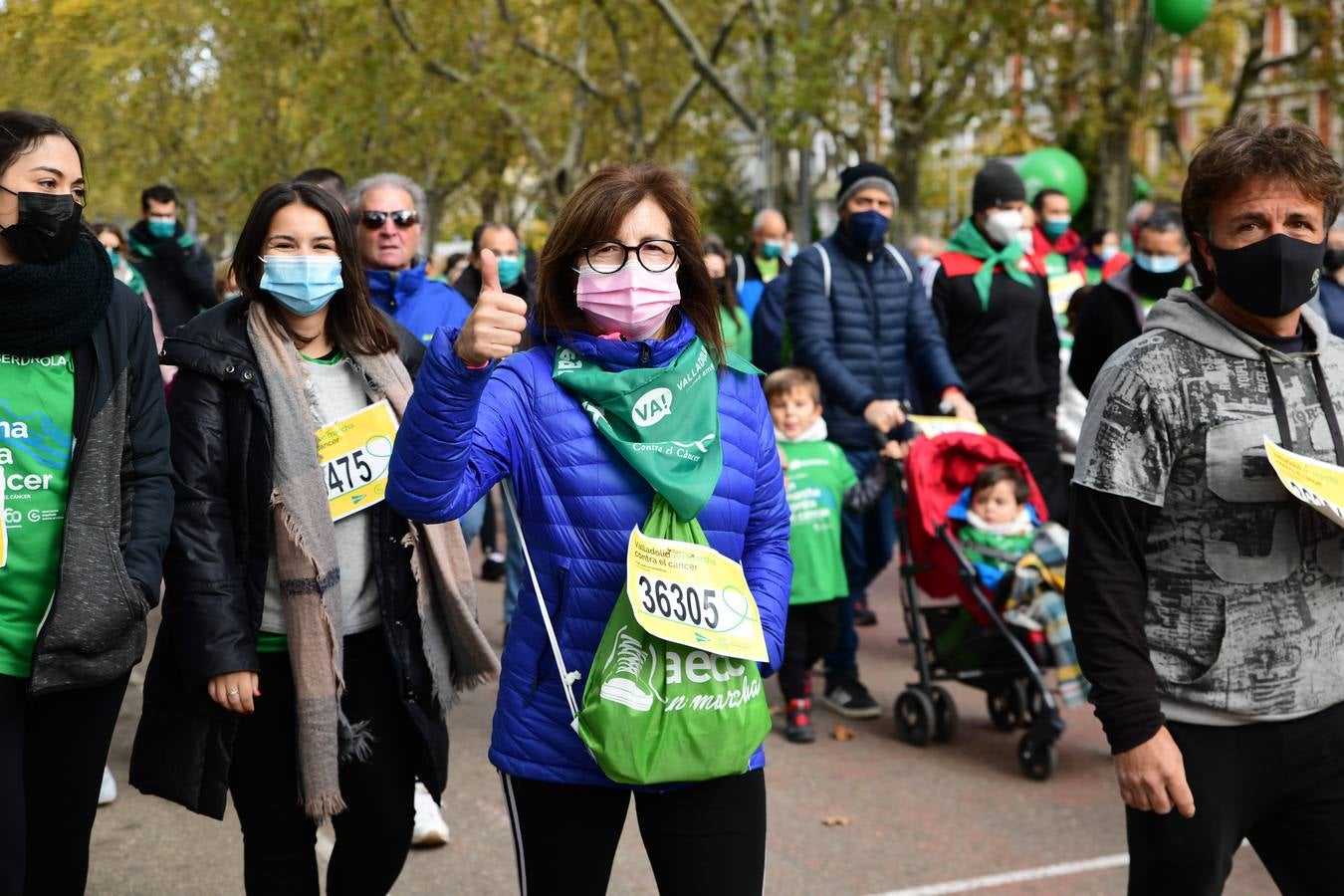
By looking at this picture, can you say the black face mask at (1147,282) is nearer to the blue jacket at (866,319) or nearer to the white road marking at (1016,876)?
the blue jacket at (866,319)

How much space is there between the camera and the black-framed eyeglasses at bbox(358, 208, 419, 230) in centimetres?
588

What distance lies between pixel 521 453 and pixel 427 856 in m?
2.66

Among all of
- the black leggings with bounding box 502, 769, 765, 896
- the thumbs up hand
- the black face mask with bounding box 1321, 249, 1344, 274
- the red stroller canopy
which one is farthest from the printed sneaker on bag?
the black face mask with bounding box 1321, 249, 1344, 274

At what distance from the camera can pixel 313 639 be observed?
378 centimetres

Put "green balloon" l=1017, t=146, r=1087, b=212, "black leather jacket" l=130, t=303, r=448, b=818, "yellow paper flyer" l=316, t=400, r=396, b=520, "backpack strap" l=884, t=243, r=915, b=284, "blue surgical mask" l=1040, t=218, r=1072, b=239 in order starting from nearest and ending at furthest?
1. "black leather jacket" l=130, t=303, r=448, b=818
2. "yellow paper flyer" l=316, t=400, r=396, b=520
3. "backpack strap" l=884, t=243, r=915, b=284
4. "blue surgical mask" l=1040, t=218, r=1072, b=239
5. "green balloon" l=1017, t=146, r=1087, b=212

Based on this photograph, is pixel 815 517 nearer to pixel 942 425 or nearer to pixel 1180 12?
pixel 942 425

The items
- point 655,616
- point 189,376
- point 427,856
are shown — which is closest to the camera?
point 655,616

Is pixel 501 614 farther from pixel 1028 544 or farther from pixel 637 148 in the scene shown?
pixel 637 148

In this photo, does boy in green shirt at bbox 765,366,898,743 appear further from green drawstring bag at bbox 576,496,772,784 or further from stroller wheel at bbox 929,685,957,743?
green drawstring bag at bbox 576,496,772,784

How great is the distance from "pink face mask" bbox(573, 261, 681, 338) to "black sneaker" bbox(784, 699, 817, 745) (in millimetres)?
4009

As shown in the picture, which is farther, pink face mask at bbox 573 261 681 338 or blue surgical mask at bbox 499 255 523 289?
blue surgical mask at bbox 499 255 523 289

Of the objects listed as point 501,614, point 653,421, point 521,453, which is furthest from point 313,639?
point 501,614

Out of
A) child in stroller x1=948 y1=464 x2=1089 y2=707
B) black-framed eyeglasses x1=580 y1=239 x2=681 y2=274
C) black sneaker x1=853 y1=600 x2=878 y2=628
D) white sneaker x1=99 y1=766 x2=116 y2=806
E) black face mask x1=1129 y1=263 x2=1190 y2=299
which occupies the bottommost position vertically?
black sneaker x1=853 y1=600 x2=878 y2=628

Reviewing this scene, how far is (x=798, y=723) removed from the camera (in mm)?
6965
